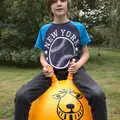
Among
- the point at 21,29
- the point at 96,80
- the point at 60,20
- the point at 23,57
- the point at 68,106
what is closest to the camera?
the point at 68,106

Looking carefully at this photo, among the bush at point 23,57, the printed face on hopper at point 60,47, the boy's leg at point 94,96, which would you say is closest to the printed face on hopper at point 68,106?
the boy's leg at point 94,96

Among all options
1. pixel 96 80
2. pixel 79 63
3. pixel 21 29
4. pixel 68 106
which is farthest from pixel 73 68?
pixel 21 29

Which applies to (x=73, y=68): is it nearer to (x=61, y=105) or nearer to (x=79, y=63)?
(x=79, y=63)

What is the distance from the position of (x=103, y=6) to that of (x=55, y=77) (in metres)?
13.0

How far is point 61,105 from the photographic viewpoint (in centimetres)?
307

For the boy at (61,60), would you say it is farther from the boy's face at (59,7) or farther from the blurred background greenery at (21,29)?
the blurred background greenery at (21,29)

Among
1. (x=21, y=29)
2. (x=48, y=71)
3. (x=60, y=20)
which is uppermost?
(x=60, y=20)

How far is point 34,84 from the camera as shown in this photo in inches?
131

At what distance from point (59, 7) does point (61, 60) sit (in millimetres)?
440

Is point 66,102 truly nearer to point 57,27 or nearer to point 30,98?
point 30,98

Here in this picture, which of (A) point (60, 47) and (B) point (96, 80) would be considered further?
(B) point (96, 80)

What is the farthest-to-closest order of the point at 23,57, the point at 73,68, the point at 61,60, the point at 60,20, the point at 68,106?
the point at 23,57, the point at 60,20, the point at 61,60, the point at 73,68, the point at 68,106

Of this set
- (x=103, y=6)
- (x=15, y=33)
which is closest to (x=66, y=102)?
(x=15, y=33)

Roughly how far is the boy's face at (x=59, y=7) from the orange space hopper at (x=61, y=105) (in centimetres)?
61
